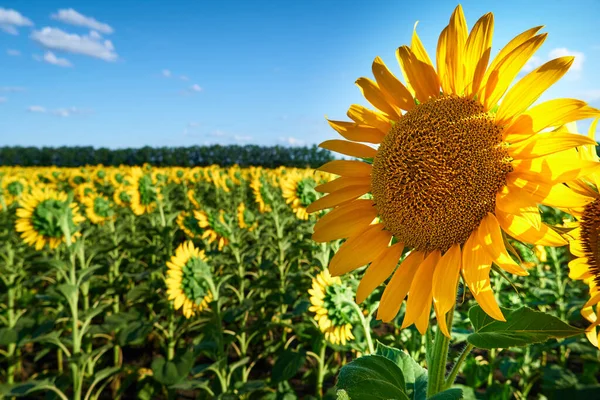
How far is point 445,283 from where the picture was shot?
0.81 meters

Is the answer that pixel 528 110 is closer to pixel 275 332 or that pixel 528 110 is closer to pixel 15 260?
pixel 275 332

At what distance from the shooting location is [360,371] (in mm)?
890

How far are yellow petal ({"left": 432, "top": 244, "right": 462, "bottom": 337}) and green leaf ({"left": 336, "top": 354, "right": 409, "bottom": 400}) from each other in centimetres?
18

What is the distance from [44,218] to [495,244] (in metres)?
4.30

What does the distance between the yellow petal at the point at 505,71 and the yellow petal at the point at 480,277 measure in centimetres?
32

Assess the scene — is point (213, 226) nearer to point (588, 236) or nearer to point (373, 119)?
point (373, 119)

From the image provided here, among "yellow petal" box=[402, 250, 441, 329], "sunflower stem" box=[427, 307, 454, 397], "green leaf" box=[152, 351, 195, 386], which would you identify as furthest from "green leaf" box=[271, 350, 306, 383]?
"yellow petal" box=[402, 250, 441, 329]

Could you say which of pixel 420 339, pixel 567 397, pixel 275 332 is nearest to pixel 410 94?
pixel 420 339

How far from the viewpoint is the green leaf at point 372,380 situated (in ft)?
2.83

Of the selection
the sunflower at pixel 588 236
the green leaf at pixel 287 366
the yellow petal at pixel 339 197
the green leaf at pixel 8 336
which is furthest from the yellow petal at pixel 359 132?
the green leaf at pixel 8 336

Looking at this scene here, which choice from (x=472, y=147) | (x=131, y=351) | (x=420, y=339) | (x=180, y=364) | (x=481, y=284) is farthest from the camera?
(x=131, y=351)

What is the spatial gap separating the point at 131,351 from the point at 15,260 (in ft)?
7.92

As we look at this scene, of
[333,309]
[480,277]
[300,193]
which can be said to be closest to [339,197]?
[480,277]

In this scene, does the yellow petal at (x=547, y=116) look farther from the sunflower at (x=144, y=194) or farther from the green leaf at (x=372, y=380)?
the sunflower at (x=144, y=194)
